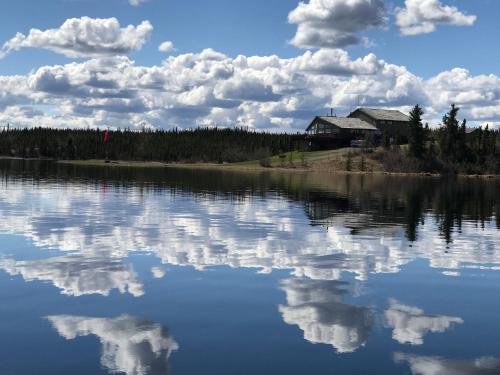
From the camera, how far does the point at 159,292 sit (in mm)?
18578

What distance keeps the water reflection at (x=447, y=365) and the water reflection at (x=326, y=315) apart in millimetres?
1320

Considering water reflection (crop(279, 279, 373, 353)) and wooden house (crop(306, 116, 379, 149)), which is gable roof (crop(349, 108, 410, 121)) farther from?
water reflection (crop(279, 279, 373, 353))

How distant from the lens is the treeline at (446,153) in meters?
145

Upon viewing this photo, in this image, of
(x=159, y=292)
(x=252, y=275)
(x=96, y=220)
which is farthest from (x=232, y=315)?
(x=96, y=220)

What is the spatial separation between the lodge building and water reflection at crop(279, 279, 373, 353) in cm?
15874

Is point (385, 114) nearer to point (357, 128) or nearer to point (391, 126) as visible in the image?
point (391, 126)

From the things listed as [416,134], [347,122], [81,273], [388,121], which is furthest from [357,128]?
[81,273]

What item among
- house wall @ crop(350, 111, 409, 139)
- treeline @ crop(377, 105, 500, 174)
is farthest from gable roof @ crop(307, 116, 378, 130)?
treeline @ crop(377, 105, 500, 174)

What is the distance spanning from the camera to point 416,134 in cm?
14550

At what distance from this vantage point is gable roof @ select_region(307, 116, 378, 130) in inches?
7068

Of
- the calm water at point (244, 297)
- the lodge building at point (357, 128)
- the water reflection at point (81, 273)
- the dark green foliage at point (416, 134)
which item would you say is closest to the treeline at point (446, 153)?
the dark green foliage at point (416, 134)

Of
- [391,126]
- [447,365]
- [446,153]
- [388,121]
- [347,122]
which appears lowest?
[447,365]

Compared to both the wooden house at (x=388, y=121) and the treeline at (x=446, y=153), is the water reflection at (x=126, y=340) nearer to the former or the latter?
the treeline at (x=446, y=153)

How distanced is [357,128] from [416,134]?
35.4 meters
